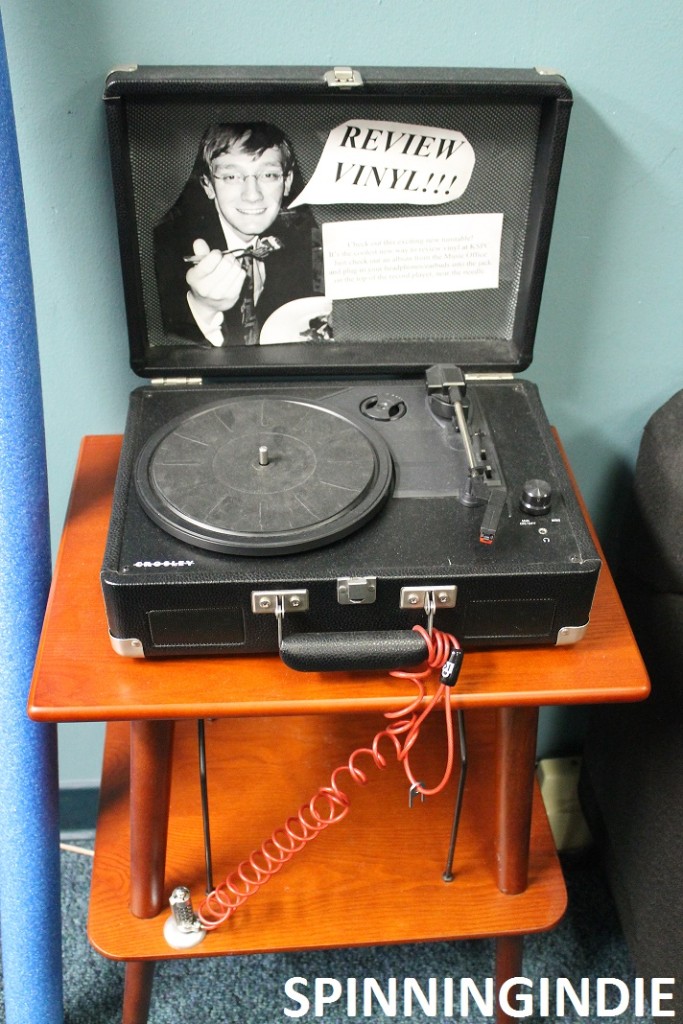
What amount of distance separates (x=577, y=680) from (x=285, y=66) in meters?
0.62

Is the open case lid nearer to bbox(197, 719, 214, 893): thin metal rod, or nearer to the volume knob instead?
the volume knob

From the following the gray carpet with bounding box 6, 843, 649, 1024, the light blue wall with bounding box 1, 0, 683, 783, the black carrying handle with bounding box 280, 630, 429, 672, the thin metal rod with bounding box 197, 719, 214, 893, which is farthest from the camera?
the gray carpet with bounding box 6, 843, 649, 1024

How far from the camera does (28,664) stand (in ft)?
3.31

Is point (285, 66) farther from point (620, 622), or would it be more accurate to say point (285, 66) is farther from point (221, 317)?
point (620, 622)

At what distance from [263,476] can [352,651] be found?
0.19 m

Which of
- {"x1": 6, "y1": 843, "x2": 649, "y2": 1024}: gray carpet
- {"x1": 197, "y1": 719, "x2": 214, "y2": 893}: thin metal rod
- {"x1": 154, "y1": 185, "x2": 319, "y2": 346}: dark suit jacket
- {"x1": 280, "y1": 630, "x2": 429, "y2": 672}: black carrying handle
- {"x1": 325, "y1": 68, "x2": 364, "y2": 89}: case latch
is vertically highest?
{"x1": 325, "y1": 68, "x2": 364, "y2": 89}: case latch

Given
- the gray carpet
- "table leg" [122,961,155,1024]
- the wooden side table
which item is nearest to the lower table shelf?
the wooden side table

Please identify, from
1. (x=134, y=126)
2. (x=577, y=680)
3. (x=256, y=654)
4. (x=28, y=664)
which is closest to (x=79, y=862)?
(x=28, y=664)

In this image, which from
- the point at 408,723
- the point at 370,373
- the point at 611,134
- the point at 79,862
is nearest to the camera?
the point at 408,723

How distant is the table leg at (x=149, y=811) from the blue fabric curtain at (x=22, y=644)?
0.39 ft

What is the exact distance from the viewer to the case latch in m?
0.88

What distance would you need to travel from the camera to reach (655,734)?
44.6 inches

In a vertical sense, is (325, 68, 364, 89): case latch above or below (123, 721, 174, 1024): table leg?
above

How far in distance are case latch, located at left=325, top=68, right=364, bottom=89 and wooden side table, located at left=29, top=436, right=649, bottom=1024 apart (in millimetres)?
446
